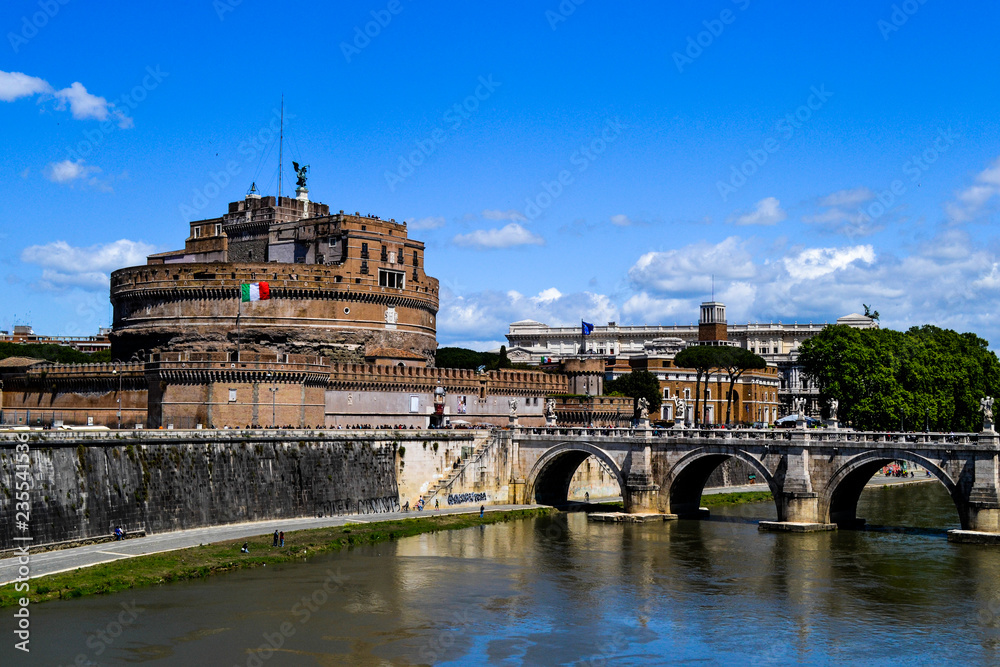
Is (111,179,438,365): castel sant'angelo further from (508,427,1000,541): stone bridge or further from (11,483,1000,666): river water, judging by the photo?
(11,483,1000,666): river water

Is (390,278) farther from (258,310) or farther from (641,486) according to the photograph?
(641,486)

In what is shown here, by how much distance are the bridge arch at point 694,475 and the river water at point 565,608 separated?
19.1 ft

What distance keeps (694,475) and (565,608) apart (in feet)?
96.2

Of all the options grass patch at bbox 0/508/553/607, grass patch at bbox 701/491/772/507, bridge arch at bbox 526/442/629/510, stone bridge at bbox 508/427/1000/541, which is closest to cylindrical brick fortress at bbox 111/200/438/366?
bridge arch at bbox 526/442/629/510

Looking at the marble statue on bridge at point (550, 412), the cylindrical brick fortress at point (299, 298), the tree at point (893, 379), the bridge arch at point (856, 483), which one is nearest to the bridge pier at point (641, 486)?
the bridge arch at point (856, 483)

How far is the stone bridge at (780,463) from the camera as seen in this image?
59.2 m

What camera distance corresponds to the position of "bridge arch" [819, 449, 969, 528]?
59906mm

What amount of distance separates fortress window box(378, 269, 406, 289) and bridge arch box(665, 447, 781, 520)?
33535 mm

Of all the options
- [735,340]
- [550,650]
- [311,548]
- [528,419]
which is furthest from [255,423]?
[735,340]

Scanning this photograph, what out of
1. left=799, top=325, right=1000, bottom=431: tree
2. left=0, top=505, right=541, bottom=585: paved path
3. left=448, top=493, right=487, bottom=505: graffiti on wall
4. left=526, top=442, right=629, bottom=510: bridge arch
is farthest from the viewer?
left=799, top=325, right=1000, bottom=431: tree

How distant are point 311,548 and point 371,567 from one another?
13.8 ft

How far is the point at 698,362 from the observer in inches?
5330

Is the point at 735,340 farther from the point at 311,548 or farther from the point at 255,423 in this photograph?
the point at 311,548

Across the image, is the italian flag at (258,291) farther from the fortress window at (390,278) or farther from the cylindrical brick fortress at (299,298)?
the fortress window at (390,278)
